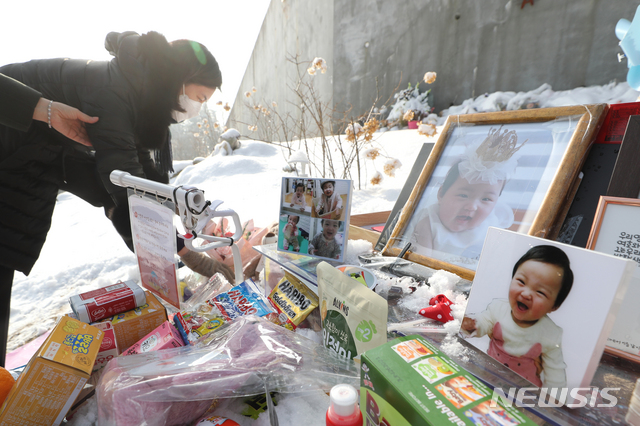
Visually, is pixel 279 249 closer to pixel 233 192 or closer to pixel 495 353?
pixel 495 353

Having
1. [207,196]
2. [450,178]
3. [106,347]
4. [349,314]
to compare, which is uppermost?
[450,178]

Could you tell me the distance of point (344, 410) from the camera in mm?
409

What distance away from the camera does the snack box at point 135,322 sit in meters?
0.72

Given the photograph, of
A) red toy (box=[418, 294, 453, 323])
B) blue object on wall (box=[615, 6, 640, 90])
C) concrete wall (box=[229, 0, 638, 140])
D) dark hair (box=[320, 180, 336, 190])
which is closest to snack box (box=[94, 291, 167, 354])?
dark hair (box=[320, 180, 336, 190])

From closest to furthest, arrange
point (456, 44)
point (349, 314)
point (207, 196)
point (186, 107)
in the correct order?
1. point (349, 314)
2. point (186, 107)
3. point (207, 196)
4. point (456, 44)

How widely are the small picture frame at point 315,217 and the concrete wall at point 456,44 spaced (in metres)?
2.10

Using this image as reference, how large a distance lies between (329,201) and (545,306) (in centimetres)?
56

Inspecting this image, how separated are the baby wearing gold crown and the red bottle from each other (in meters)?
0.53

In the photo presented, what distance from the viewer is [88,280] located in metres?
2.06

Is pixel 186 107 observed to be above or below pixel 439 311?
above

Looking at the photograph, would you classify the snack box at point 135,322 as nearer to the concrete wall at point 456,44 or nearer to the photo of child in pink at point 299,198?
the photo of child in pink at point 299,198

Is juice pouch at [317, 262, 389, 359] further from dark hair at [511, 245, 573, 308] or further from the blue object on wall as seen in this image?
the blue object on wall

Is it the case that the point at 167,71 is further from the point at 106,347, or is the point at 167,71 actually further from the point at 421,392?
the point at 421,392

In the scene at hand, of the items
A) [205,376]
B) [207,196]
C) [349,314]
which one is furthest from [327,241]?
[207,196]
